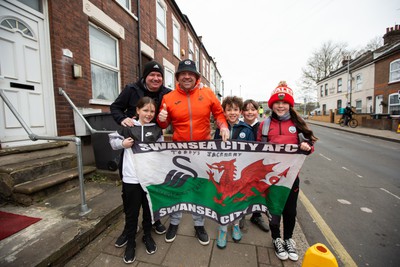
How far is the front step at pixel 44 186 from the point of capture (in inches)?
106

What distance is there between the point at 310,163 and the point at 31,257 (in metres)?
6.78

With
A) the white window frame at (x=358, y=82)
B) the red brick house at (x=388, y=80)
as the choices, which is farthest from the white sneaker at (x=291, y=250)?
the white window frame at (x=358, y=82)

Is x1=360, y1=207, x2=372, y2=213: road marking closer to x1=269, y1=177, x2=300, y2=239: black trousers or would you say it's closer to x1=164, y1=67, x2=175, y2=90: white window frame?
x1=269, y1=177, x2=300, y2=239: black trousers

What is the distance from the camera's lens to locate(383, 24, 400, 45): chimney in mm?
21359

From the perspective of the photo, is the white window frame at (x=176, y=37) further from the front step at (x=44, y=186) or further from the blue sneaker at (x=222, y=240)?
the blue sneaker at (x=222, y=240)

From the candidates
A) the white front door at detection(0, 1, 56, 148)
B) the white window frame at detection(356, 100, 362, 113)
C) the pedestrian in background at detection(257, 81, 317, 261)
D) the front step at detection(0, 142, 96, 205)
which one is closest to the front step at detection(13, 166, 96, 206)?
the front step at detection(0, 142, 96, 205)

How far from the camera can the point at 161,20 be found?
9406 millimetres

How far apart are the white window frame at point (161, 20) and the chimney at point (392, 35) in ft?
86.3

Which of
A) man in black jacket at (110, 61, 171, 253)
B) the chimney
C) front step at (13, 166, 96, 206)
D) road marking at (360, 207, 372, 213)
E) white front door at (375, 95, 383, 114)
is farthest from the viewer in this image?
the chimney

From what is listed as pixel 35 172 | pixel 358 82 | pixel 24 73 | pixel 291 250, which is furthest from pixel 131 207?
pixel 358 82

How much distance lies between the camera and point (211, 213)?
2.19 metres

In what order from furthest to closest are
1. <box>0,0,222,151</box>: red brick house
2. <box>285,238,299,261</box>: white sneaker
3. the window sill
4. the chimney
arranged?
the chimney, the window sill, <box>0,0,222,151</box>: red brick house, <box>285,238,299,261</box>: white sneaker

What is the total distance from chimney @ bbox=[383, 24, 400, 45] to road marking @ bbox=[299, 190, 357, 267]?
94.8 ft

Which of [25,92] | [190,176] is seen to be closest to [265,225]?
[190,176]
